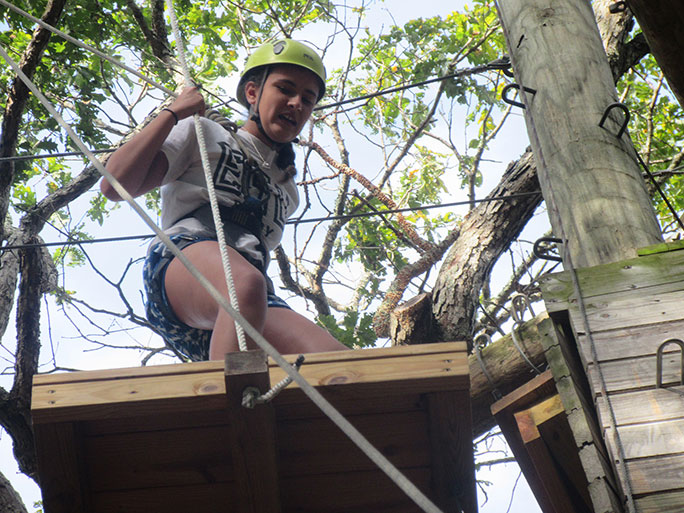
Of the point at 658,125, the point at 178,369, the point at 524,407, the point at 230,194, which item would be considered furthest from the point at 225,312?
the point at 658,125

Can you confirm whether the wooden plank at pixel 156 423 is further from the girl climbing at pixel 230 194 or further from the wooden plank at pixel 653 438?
the wooden plank at pixel 653 438

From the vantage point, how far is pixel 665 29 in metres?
1.80

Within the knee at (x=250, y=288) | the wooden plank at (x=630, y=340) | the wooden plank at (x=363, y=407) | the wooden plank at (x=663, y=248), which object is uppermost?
the knee at (x=250, y=288)

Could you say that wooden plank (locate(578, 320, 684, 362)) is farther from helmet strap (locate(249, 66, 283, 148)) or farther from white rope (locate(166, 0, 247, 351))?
helmet strap (locate(249, 66, 283, 148))

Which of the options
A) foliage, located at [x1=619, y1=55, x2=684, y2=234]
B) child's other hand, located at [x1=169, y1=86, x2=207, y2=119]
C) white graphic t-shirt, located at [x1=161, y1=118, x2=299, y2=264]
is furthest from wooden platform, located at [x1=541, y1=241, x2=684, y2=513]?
foliage, located at [x1=619, y1=55, x2=684, y2=234]

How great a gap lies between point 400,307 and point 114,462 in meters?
2.22

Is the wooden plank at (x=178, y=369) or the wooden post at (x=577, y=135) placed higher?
the wooden post at (x=577, y=135)

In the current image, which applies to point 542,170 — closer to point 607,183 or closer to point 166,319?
point 607,183

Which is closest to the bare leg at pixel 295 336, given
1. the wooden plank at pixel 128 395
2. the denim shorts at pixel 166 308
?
the denim shorts at pixel 166 308

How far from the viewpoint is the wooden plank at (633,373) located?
172 cm

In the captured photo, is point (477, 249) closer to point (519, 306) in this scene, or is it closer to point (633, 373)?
point (519, 306)

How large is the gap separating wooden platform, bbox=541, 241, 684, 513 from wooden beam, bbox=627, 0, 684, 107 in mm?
467

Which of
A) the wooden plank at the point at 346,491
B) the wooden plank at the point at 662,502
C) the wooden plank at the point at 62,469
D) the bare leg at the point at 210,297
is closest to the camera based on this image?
the wooden plank at the point at 662,502

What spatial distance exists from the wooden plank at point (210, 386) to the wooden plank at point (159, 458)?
0.18m
